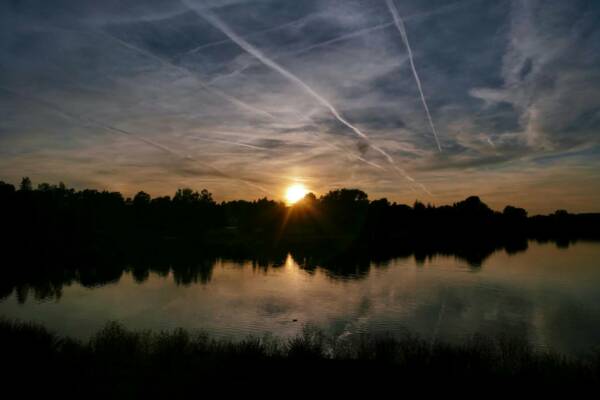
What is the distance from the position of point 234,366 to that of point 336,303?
27.2m

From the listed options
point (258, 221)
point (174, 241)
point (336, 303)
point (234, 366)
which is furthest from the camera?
point (258, 221)

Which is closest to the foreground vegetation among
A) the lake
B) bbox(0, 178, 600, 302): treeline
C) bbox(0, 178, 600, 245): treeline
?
the lake

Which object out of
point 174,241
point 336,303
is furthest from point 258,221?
point 336,303

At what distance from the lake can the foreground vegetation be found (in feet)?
39.3

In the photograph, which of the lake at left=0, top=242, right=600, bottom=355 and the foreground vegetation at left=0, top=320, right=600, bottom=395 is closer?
the foreground vegetation at left=0, top=320, right=600, bottom=395

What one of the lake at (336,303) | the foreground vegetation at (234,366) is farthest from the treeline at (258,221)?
the foreground vegetation at (234,366)

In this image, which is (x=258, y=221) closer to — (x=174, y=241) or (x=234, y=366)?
(x=174, y=241)

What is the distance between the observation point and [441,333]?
3234cm

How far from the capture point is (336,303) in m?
43.5

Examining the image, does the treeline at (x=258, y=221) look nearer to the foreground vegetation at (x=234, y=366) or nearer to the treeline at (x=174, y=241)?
the treeline at (x=174, y=241)

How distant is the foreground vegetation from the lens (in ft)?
52.0

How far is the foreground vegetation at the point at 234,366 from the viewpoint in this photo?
1586 centimetres

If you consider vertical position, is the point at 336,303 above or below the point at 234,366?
below

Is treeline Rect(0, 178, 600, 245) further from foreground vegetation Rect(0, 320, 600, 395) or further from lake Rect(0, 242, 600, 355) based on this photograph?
foreground vegetation Rect(0, 320, 600, 395)
